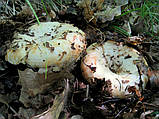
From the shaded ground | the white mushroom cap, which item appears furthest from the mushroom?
the shaded ground

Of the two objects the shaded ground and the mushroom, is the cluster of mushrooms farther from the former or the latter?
the shaded ground

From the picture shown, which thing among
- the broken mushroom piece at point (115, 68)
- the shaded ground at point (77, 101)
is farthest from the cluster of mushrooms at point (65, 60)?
the shaded ground at point (77, 101)

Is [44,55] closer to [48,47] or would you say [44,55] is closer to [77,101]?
[48,47]

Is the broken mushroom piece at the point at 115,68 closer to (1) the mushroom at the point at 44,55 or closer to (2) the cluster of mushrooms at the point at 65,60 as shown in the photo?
(2) the cluster of mushrooms at the point at 65,60

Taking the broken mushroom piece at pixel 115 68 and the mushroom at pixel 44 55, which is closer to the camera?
the mushroom at pixel 44 55

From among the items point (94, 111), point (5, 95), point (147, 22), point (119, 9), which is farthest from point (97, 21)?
point (5, 95)

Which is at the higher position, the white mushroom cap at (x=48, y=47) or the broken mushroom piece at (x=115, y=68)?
the white mushroom cap at (x=48, y=47)

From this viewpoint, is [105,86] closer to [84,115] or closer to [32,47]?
[84,115]

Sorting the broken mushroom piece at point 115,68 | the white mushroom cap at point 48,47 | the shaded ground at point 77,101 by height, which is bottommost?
the shaded ground at point 77,101
